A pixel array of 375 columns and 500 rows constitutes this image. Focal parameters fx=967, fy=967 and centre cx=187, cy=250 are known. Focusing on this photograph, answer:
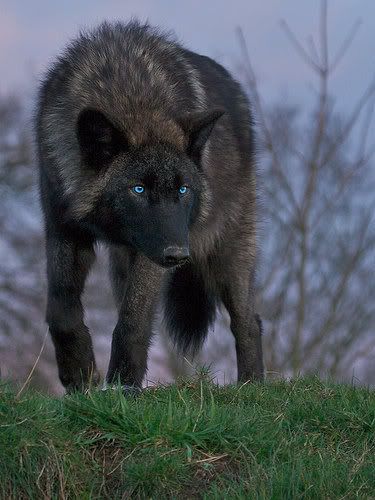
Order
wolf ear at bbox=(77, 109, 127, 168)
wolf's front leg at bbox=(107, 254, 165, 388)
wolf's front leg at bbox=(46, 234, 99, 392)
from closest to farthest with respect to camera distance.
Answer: wolf ear at bbox=(77, 109, 127, 168), wolf's front leg at bbox=(107, 254, 165, 388), wolf's front leg at bbox=(46, 234, 99, 392)

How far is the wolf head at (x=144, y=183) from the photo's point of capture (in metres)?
6.06

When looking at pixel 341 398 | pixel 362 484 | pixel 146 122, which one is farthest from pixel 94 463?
pixel 146 122

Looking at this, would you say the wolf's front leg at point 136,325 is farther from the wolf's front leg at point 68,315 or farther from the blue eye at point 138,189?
the blue eye at point 138,189

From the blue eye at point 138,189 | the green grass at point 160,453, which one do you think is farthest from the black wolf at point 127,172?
the green grass at point 160,453

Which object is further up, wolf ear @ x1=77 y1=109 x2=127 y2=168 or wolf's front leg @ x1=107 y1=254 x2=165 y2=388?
wolf ear @ x1=77 y1=109 x2=127 y2=168

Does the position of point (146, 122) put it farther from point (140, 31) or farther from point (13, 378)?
point (13, 378)

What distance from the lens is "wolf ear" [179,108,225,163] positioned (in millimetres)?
6402

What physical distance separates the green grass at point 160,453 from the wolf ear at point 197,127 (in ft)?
6.71

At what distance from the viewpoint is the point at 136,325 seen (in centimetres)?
638

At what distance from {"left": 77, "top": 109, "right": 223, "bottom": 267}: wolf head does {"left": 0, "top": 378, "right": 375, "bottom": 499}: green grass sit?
1.32 metres

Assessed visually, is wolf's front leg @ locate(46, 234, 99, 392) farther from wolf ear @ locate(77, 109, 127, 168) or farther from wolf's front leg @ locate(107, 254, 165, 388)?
wolf ear @ locate(77, 109, 127, 168)

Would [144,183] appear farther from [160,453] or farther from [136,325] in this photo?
[160,453]

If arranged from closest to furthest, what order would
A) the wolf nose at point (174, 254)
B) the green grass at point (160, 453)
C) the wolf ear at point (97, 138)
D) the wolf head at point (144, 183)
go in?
the green grass at point (160, 453) < the wolf nose at point (174, 254) < the wolf head at point (144, 183) < the wolf ear at point (97, 138)

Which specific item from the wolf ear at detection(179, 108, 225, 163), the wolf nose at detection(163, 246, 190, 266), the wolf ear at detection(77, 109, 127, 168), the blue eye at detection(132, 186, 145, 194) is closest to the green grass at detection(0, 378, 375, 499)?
the wolf nose at detection(163, 246, 190, 266)
